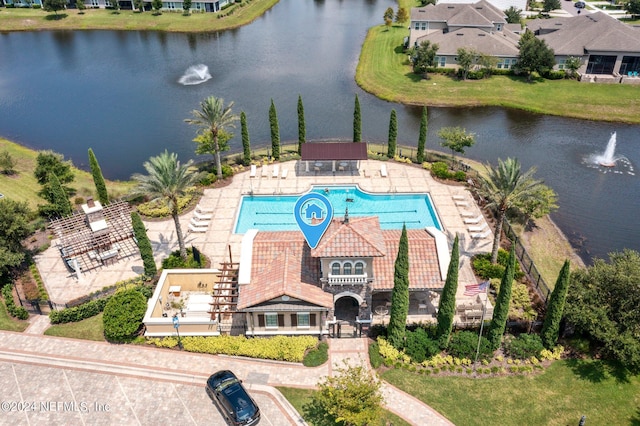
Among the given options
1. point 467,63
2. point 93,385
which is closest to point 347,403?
point 93,385

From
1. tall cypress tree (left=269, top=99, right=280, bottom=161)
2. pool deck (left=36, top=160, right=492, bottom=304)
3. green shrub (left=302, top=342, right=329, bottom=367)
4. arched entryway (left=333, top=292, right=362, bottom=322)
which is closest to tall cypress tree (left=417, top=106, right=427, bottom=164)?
pool deck (left=36, top=160, right=492, bottom=304)

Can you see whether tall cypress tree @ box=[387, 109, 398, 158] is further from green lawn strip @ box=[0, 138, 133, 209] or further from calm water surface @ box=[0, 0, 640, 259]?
green lawn strip @ box=[0, 138, 133, 209]

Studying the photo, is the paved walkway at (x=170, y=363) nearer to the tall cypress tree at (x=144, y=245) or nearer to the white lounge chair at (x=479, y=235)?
the tall cypress tree at (x=144, y=245)

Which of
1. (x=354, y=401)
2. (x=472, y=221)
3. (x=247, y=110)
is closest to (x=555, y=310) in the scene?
(x=354, y=401)

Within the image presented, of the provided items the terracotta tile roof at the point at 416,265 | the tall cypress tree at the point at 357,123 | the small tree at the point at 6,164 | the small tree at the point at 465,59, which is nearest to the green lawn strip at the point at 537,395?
the terracotta tile roof at the point at 416,265

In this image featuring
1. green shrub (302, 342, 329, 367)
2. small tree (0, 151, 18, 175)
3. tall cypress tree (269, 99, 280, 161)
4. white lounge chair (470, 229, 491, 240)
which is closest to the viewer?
green shrub (302, 342, 329, 367)

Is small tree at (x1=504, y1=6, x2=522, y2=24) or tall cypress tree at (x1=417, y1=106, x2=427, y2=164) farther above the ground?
small tree at (x1=504, y1=6, x2=522, y2=24)

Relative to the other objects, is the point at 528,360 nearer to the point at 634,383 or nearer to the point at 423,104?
the point at 634,383
